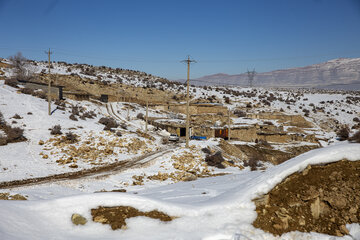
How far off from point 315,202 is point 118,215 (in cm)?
512

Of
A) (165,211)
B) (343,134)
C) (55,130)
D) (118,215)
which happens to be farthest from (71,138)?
(343,134)

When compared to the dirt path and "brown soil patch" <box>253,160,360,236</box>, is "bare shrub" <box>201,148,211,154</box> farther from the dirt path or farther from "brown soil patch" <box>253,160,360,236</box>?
"brown soil patch" <box>253,160,360,236</box>

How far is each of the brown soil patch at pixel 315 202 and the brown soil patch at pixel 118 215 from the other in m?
2.53

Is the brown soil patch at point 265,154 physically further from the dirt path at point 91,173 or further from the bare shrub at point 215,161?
the dirt path at point 91,173

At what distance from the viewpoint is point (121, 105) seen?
188ft

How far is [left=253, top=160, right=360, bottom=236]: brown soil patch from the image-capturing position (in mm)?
5528

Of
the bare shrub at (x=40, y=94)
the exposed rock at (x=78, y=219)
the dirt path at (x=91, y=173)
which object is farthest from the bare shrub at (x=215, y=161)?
the bare shrub at (x=40, y=94)

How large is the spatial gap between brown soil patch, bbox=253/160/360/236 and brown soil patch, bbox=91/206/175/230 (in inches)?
99.4

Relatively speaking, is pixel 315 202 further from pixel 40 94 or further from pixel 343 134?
pixel 40 94

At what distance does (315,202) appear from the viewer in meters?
5.89

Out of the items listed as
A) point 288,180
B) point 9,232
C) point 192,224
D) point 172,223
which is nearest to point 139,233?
point 172,223

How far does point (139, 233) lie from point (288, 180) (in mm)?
4238

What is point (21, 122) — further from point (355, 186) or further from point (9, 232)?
point (355, 186)

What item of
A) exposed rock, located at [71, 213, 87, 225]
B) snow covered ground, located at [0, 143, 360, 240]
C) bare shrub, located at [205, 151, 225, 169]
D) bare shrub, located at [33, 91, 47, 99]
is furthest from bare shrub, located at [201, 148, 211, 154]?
bare shrub, located at [33, 91, 47, 99]
